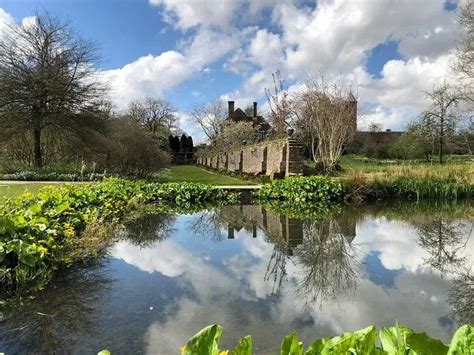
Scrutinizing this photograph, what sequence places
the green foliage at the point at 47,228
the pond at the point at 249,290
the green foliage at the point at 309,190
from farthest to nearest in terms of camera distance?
the green foliage at the point at 309,190
the green foliage at the point at 47,228
the pond at the point at 249,290

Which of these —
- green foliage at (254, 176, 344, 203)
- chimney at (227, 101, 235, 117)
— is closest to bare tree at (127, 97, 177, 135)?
chimney at (227, 101, 235, 117)

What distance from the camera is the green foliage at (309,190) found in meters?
11.8

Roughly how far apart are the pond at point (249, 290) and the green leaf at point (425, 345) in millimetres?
1687

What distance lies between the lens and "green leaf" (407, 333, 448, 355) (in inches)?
47.4

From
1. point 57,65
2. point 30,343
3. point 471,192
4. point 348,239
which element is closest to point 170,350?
point 30,343

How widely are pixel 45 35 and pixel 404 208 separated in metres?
19.1

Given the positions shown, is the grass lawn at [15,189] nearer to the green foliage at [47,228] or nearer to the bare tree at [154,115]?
the green foliage at [47,228]

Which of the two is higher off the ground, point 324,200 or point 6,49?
point 6,49

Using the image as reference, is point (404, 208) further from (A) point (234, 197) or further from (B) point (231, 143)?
(B) point (231, 143)

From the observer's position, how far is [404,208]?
35.1ft

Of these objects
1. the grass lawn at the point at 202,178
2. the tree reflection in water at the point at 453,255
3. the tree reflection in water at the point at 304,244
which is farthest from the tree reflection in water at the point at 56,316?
the grass lawn at the point at 202,178

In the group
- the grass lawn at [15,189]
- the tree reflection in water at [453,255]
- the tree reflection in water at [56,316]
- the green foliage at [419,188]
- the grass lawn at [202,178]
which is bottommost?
the tree reflection in water at [56,316]

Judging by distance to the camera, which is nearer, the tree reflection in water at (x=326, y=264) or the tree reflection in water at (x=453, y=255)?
the tree reflection in water at (x=453, y=255)

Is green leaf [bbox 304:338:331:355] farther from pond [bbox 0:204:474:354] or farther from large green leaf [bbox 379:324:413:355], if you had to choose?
pond [bbox 0:204:474:354]
